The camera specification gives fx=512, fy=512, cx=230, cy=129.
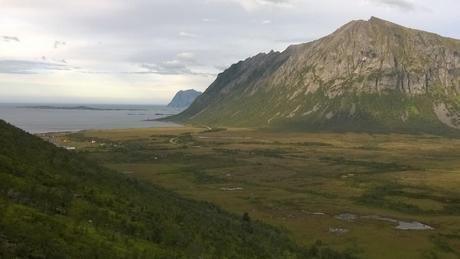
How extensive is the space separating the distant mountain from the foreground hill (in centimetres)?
6

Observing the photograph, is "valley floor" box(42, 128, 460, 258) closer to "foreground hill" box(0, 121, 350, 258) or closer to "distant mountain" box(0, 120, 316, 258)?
"foreground hill" box(0, 121, 350, 258)

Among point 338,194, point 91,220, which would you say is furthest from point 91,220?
point 338,194

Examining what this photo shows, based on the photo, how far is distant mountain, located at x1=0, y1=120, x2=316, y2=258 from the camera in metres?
33.0

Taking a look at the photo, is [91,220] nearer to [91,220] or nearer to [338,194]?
[91,220]

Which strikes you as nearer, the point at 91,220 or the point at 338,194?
the point at 91,220

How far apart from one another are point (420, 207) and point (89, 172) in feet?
251

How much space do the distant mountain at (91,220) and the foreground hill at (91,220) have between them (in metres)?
0.06

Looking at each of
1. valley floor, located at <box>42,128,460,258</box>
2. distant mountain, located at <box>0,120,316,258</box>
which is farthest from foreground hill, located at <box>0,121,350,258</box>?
valley floor, located at <box>42,128,460,258</box>

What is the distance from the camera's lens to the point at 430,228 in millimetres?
91938

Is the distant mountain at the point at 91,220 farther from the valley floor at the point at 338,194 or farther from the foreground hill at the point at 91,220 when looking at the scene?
the valley floor at the point at 338,194

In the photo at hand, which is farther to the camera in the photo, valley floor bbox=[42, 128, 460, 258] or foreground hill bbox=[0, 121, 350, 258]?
valley floor bbox=[42, 128, 460, 258]

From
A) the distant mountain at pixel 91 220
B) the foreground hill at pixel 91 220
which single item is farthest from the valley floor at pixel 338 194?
the distant mountain at pixel 91 220

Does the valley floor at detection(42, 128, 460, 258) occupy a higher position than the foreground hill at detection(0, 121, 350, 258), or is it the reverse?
the foreground hill at detection(0, 121, 350, 258)

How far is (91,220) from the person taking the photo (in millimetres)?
41969
